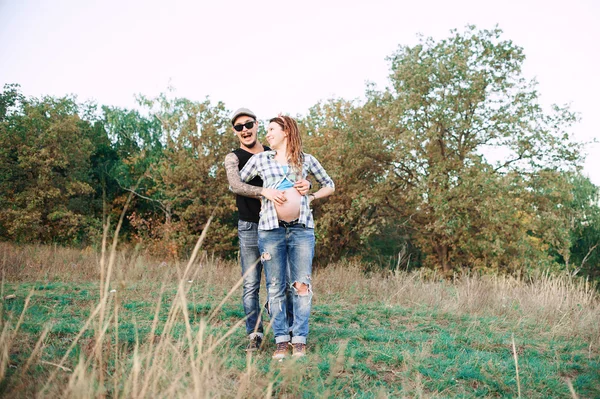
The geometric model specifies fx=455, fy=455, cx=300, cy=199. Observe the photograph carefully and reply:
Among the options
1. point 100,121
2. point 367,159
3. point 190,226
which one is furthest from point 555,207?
point 100,121

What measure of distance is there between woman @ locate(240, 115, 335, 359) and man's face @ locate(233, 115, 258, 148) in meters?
0.38


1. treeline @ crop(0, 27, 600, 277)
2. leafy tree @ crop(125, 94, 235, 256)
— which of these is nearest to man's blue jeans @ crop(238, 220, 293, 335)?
treeline @ crop(0, 27, 600, 277)

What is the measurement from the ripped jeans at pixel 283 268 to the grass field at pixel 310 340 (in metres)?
0.28

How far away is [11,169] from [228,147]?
12.0 metres

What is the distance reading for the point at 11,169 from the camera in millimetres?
23859

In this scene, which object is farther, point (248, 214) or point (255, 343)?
point (248, 214)

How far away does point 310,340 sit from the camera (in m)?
4.20

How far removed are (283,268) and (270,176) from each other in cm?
75

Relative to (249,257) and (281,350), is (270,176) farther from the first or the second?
(281,350)

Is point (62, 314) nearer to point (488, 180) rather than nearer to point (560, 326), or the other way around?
point (560, 326)

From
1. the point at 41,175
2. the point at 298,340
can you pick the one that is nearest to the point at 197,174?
the point at 41,175

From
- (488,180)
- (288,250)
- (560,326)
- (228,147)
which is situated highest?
(228,147)

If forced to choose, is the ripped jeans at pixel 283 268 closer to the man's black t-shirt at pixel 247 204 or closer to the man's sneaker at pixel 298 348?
the man's sneaker at pixel 298 348

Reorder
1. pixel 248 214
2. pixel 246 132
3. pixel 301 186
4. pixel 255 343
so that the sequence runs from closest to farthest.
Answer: pixel 301 186 < pixel 255 343 < pixel 248 214 < pixel 246 132
